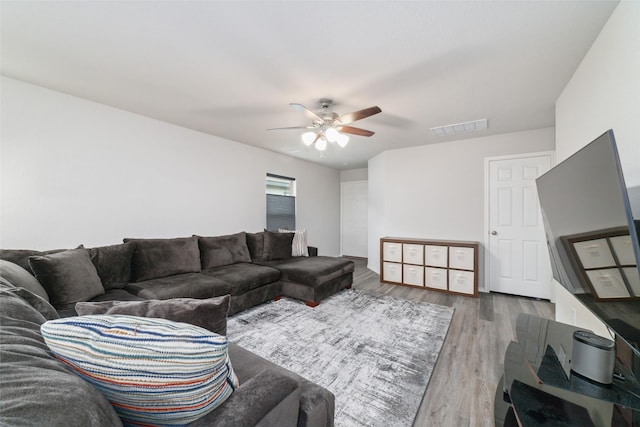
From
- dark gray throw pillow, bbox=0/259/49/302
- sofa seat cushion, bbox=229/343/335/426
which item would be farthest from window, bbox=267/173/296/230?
sofa seat cushion, bbox=229/343/335/426

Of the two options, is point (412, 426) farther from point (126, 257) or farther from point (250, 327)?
point (126, 257)

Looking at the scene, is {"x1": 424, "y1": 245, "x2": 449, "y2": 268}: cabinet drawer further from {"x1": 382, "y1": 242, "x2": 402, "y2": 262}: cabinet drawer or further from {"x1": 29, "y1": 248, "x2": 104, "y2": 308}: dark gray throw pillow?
{"x1": 29, "y1": 248, "x2": 104, "y2": 308}: dark gray throw pillow

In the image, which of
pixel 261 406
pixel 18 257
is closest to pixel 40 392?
pixel 261 406

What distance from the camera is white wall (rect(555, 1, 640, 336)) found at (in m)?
1.35

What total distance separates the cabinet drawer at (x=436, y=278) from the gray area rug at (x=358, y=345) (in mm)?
807

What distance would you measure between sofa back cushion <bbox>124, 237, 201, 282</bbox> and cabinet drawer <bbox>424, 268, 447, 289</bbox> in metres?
3.48

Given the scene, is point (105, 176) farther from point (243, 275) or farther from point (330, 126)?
point (330, 126)

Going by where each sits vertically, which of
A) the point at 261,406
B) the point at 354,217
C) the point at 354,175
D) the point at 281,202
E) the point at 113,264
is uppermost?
the point at 354,175

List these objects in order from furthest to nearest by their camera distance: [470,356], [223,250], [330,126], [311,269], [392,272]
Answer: [392,272] → [223,250] → [311,269] → [330,126] → [470,356]

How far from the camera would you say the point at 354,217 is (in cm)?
665

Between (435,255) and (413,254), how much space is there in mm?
346

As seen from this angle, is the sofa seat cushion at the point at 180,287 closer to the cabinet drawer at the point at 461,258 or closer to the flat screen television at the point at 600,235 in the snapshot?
the flat screen television at the point at 600,235

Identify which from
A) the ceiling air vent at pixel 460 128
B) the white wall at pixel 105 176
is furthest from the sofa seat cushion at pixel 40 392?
the ceiling air vent at pixel 460 128

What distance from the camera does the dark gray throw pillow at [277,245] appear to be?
4.00 m
